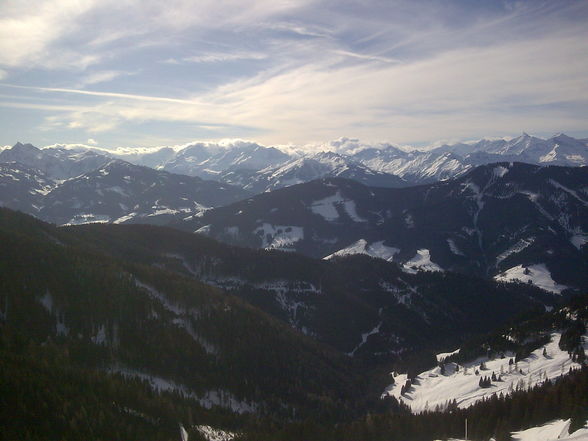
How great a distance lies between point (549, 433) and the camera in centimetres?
7331

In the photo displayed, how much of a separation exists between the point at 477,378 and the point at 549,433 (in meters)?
77.7

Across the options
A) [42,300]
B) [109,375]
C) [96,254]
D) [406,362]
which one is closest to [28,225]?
[96,254]

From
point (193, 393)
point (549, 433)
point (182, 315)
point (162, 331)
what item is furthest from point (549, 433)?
point (182, 315)

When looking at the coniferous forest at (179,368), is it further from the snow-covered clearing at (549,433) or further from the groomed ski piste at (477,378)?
the groomed ski piste at (477,378)

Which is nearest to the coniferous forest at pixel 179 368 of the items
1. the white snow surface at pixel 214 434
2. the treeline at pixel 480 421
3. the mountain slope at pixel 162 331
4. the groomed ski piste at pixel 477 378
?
the treeline at pixel 480 421

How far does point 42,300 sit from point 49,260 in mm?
20884

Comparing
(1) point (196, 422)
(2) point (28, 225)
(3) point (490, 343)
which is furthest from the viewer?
(2) point (28, 225)

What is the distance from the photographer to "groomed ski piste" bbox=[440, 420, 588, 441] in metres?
65.6

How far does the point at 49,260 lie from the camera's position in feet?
508

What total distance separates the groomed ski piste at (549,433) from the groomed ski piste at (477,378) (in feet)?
131

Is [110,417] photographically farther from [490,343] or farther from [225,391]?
[490,343]

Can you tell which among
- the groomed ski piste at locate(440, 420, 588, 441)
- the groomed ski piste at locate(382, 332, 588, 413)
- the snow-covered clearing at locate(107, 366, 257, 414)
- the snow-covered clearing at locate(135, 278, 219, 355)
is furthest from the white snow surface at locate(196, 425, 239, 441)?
the groomed ski piste at locate(382, 332, 588, 413)

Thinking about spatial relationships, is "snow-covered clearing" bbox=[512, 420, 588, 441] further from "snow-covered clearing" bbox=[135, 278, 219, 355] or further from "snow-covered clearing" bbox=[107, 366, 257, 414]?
"snow-covered clearing" bbox=[135, 278, 219, 355]

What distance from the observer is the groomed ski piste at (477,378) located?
13012 cm
